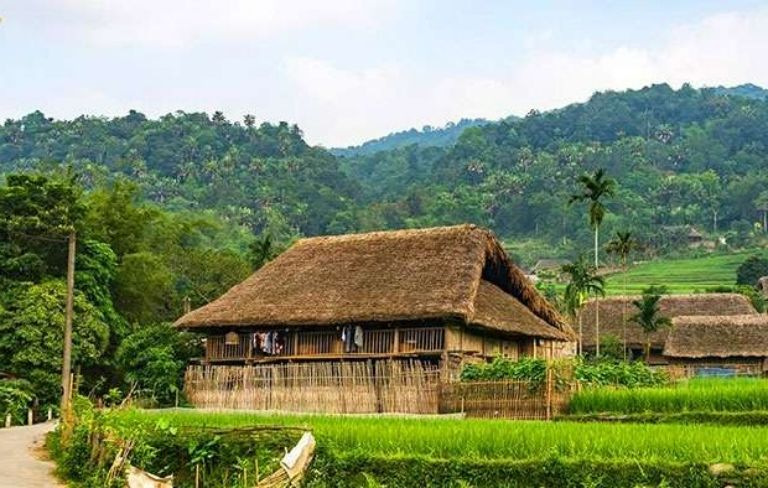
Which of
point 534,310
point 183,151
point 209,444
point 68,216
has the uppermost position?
point 183,151

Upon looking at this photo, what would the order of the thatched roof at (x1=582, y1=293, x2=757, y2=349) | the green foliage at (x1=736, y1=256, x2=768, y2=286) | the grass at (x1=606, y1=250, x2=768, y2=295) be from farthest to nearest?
the grass at (x1=606, y1=250, x2=768, y2=295) < the green foliage at (x1=736, y1=256, x2=768, y2=286) < the thatched roof at (x1=582, y1=293, x2=757, y2=349)

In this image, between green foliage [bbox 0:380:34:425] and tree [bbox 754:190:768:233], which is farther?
tree [bbox 754:190:768:233]

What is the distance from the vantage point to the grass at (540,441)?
461 inches

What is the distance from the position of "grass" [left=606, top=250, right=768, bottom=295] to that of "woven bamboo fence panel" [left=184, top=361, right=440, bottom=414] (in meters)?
43.2

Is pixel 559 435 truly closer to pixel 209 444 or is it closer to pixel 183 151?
pixel 209 444

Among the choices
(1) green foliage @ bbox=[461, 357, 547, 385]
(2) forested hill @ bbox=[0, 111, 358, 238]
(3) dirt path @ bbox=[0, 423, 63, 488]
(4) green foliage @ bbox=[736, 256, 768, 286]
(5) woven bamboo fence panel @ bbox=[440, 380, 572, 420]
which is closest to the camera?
(3) dirt path @ bbox=[0, 423, 63, 488]

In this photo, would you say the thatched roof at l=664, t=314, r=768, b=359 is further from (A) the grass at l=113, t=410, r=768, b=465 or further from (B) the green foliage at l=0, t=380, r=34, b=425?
(A) the grass at l=113, t=410, r=768, b=465

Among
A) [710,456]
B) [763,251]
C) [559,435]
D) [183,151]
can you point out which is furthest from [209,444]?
[183,151]

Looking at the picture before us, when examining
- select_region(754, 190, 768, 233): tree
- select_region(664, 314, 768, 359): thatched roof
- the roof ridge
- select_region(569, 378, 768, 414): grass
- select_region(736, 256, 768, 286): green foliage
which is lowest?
select_region(569, 378, 768, 414): grass

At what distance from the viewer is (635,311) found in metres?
47.8

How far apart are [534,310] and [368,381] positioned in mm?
7379

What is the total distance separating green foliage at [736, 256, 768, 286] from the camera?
67.8 metres

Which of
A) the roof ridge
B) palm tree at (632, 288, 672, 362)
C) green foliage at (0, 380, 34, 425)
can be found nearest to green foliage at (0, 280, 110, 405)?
green foliage at (0, 380, 34, 425)

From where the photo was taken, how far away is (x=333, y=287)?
87.6ft
